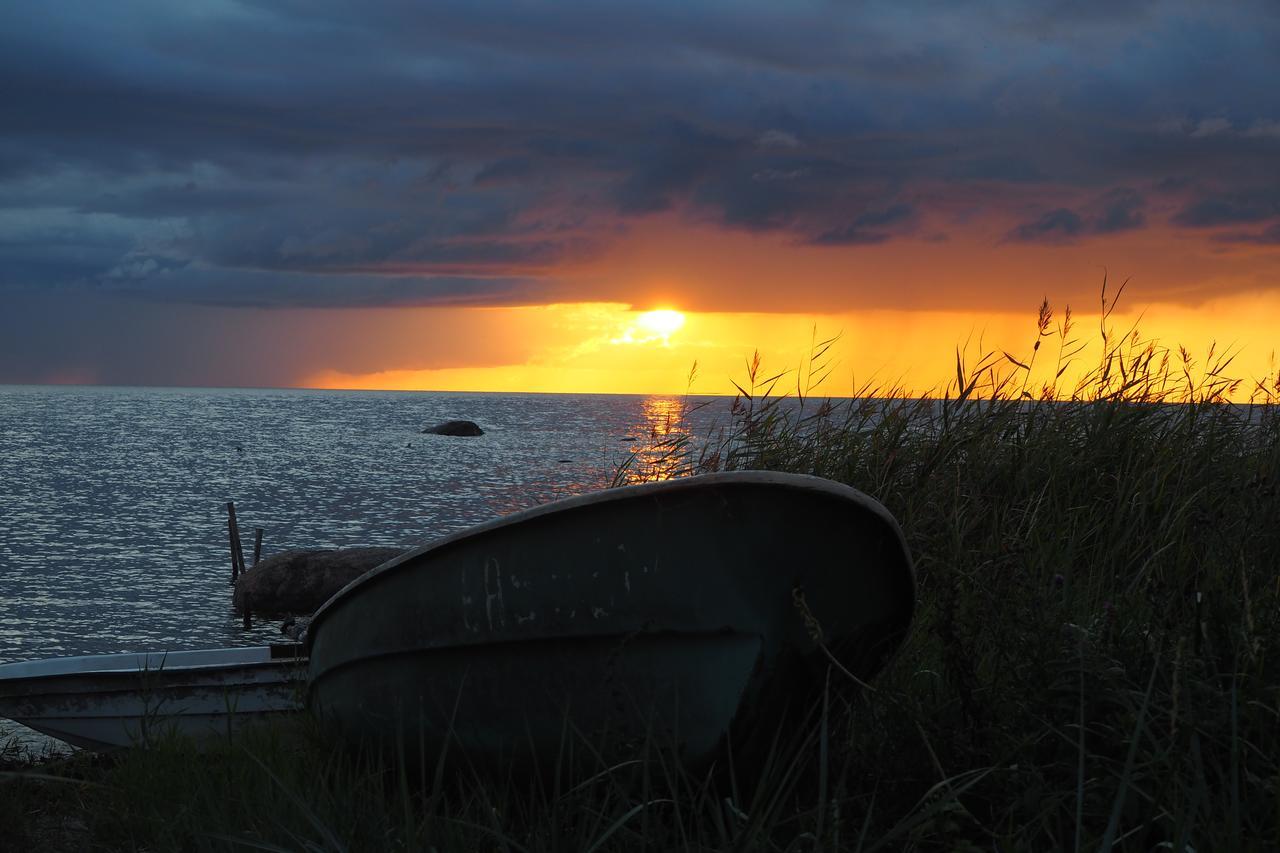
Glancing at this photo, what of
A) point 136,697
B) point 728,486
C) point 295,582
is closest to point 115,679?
point 136,697

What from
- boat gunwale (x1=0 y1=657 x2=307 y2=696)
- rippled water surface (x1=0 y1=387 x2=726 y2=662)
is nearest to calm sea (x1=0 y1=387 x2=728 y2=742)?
rippled water surface (x1=0 y1=387 x2=726 y2=662)

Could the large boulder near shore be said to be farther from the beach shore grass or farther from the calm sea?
the beach shore grass

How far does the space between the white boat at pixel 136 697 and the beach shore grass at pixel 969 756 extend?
0.46 m

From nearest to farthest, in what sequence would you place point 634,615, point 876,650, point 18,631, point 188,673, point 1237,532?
1. point 634,615
2. point 876,650
3. point 1237,532
4. point 188,673
5. point 18,631

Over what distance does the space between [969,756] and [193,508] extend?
131 ft

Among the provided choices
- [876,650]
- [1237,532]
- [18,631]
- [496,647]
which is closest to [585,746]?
[496,647]

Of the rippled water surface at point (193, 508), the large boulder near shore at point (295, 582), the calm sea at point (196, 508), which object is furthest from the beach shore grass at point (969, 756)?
the large boulder near shore at point (295, 582)

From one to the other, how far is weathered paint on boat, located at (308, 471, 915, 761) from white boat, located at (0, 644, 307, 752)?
3.55 meters

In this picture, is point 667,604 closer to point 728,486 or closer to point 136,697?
point 728,486

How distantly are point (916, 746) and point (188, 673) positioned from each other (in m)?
5.63

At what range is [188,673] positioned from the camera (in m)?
7.28

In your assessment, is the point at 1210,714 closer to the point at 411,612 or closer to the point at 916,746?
the point at 916,746

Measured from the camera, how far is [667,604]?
12.0 feet

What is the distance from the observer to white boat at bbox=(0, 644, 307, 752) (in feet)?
23.7
